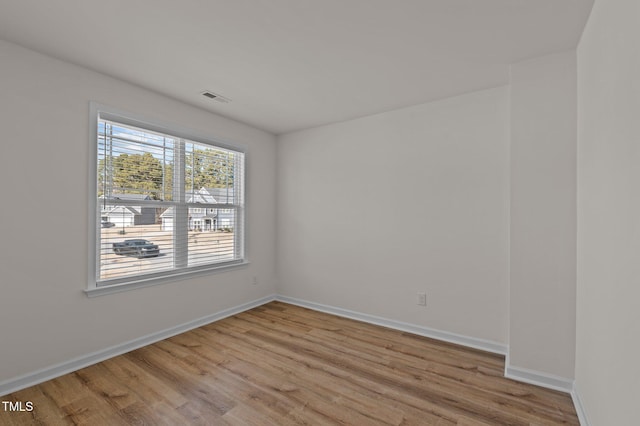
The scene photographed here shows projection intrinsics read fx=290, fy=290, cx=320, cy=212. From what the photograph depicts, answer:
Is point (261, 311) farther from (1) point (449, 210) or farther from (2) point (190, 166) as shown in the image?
(1) point (449, 210)

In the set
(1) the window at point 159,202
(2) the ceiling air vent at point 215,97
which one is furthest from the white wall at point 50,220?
(2) the ceiling air vent at point 215,97

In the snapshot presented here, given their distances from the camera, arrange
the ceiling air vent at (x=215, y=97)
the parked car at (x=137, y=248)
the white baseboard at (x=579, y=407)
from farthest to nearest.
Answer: the ceiling air vent at (x=215, y=97), the parked car at (x=137, y=248), the white baseboard at (x=579, y=407)

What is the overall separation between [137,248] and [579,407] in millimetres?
3705

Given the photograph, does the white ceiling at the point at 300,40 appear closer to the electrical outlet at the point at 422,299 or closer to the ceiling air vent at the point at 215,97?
the ceiling air vent at the point at 215,97

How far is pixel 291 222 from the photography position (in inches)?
167

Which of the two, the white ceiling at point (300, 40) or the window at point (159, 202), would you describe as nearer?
the white ceiling at point (300, 40)

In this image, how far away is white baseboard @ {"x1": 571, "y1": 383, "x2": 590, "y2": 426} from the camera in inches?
67.8

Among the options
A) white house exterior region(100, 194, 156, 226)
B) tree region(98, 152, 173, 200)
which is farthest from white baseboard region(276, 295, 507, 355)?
→ tree region(98, 152, 173, 200)

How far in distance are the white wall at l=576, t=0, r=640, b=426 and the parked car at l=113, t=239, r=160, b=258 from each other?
3447mm

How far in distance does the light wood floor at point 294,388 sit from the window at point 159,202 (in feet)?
2.66

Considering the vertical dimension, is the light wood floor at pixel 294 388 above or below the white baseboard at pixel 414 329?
below

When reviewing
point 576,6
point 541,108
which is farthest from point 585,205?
point 576,6

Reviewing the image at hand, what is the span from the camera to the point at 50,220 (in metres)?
2.25

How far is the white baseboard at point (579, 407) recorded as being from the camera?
1721 millimetres
